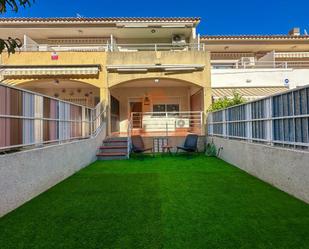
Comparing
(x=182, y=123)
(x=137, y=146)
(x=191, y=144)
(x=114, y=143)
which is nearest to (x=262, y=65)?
(x=182, y=123)

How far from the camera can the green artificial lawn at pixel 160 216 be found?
4.27 meters

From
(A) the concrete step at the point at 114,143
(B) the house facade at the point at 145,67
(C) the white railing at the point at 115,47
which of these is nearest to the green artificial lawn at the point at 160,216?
(A) the concrete step at the point at 114,143

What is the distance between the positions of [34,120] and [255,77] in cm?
1730

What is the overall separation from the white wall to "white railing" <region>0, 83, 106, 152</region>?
11.8 m

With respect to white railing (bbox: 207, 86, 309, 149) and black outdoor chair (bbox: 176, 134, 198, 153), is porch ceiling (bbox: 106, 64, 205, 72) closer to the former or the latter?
black outdoor chair (bbox: 176, 134, 198, 153)

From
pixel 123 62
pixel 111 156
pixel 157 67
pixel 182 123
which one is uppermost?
pixel 123 62

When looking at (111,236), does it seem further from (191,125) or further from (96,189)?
(191,125)

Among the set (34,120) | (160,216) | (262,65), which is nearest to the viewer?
(160,216)

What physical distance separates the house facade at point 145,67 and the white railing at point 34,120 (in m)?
5.44

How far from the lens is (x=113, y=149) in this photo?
49.5ft

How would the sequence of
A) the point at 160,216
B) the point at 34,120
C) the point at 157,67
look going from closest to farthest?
the point at 160,216, the point at 34,120, the point at 157,67

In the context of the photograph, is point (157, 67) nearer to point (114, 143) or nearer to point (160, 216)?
point (114, 143)

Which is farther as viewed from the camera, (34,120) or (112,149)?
(112,149)

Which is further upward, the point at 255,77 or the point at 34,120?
the point at 255,77
